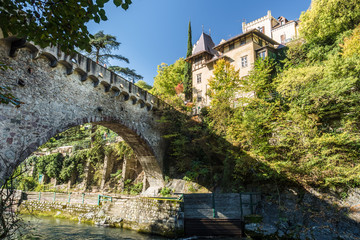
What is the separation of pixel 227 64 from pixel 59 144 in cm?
2234

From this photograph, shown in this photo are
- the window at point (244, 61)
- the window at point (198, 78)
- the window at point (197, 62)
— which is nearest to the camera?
the window at point (244, 61)

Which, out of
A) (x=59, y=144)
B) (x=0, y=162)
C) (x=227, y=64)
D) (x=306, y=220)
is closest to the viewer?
(x=0, y=162)

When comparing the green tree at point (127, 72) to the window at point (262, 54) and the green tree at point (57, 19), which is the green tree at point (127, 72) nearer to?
the window at point (262, 54)

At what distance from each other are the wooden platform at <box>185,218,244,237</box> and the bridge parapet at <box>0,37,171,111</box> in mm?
7648

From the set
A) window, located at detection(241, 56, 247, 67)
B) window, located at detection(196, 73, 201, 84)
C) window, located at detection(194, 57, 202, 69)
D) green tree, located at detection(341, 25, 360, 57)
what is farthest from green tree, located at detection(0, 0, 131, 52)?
window, located at detection(194, 57, 202, 69)

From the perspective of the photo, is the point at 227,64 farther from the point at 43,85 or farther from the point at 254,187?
the point at 43,85

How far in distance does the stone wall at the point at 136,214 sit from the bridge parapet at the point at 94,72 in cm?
564

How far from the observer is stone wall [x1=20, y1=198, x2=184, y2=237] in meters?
9.37

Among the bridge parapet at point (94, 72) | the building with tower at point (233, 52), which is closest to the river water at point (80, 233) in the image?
the bridge parapet at point (94, 72)

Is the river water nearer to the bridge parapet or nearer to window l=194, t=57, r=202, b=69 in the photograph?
the bridge parapet

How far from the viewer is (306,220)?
838 centimetres

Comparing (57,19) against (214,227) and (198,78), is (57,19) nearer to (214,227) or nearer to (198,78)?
(214,227)

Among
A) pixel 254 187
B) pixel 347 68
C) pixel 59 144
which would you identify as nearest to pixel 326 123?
pixel 347 68

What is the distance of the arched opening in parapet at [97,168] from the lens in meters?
18.0
